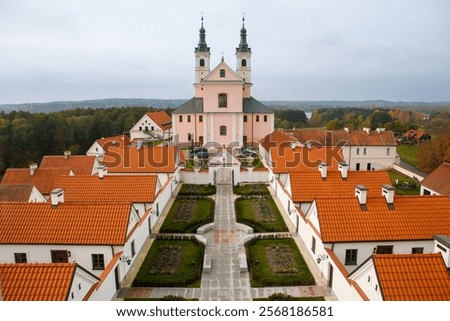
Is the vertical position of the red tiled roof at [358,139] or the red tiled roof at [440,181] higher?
the red tiled roof at [358,139]

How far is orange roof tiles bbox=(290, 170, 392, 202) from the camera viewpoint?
20.4 meters

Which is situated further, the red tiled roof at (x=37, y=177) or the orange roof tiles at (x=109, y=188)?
the red tiled roof at (x=37, y=177)

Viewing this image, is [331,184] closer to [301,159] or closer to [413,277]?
[301,159]

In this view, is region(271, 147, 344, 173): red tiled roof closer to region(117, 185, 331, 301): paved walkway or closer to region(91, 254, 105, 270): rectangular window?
region(117, 185, 331, 301): paved walkway

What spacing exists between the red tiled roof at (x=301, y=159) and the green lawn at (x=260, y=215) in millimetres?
2770

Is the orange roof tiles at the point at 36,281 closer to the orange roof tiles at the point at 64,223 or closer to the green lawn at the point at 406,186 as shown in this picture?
the orange roof tiles at the point at 64,223

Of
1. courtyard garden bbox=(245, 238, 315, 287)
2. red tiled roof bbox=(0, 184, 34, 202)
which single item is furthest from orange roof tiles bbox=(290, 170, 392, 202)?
red tiled roof bbox=(0, 184, 34, 202)

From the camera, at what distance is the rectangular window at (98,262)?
15.0m

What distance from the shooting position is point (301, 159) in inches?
1121

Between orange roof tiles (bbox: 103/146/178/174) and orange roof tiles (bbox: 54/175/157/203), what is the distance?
21.4 feet

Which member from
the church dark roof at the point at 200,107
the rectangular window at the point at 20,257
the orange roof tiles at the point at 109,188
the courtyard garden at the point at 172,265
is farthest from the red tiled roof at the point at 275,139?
the rectangular window at the point at 20,257

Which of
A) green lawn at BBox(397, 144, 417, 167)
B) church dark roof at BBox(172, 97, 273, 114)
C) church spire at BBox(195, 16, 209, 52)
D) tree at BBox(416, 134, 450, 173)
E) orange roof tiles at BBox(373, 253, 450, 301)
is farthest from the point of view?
church spire at BBox(195, 16, 209, 52)

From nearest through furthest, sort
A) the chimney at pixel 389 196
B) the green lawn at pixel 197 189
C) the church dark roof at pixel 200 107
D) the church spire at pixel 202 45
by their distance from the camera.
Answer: the chimney at pixel 389 196 → the green lawn at pixel 197 189 → the church dark roof at pixel 200 107 → the church spire at pixel 202 45
